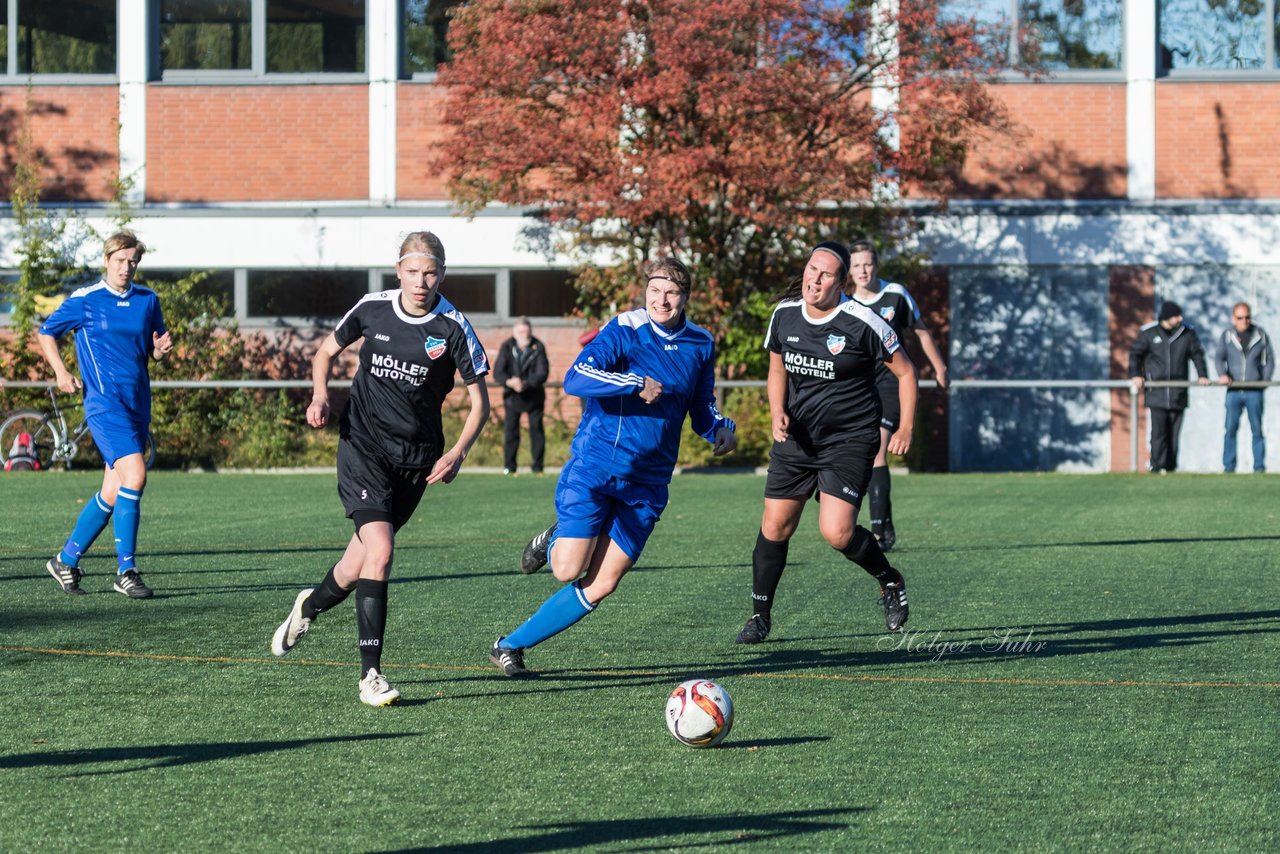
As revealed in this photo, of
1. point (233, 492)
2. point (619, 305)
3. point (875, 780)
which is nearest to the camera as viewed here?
point (875, 780)

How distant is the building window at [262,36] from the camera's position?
83.0 feet

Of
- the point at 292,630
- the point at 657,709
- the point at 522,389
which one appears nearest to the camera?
the point at 657,709

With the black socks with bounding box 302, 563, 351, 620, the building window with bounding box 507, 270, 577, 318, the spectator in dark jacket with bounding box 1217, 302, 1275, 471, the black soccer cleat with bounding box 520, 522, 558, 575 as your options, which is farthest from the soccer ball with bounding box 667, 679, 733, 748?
the building window with bounding box 507, 270, 577, 318

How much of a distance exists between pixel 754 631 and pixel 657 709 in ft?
5.51

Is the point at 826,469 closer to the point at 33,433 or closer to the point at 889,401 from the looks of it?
the point at 889,401

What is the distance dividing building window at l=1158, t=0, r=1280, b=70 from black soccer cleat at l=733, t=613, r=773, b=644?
18.5m

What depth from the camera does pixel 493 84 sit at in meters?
22.1

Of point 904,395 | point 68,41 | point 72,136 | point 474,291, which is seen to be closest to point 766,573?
point 904,395

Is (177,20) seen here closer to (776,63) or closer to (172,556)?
(776,63)

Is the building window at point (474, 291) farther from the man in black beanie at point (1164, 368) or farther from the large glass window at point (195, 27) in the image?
the man in black beanie at point (1164, 368)

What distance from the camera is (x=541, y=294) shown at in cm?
2494

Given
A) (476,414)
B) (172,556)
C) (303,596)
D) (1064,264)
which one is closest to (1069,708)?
(476,414)

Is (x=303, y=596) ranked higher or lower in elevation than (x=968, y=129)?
lower

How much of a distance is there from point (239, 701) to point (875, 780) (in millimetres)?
2529
